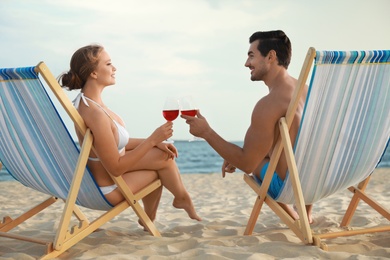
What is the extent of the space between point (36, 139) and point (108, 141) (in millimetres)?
456

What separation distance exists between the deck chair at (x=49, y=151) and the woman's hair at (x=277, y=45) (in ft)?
3.62

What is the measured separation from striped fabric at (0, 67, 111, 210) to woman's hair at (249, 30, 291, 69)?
139cm

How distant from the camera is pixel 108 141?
10.1ft

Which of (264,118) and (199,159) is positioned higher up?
(264,118)

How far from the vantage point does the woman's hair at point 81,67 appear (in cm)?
328

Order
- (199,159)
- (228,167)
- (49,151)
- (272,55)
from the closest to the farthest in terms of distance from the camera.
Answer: (49,151) < (272,55) < (228,167) < (199,159)

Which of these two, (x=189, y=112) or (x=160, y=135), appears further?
(x=189, y=112)

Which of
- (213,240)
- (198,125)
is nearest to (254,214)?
(213,240)

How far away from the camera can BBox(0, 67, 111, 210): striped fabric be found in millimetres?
3000

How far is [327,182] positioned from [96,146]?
1344mm

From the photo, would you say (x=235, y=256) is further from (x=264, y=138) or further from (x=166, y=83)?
(x=166, y=83)

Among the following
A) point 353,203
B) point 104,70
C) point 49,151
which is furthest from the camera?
point 353,203

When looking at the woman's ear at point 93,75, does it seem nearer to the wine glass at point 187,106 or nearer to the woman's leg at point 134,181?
the wine glass at point 187,106

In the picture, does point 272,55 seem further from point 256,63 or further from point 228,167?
point 228,167
